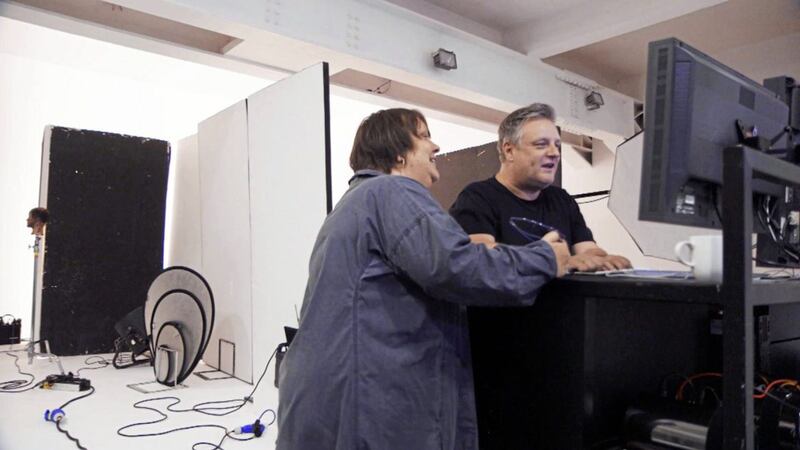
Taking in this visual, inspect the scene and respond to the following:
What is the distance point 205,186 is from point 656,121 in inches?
91.6

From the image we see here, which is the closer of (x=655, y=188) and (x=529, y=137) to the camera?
(x=655, y=188)

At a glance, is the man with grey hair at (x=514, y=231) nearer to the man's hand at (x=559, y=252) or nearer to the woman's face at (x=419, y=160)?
the man's hand at (x=559, y=252)

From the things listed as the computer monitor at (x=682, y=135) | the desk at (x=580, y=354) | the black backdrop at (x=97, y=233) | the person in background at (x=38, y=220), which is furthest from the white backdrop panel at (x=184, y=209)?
the computer monitor at (x=682, y=135)

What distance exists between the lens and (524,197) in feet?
5.19

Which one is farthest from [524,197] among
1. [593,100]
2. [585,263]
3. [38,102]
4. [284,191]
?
[38,102]

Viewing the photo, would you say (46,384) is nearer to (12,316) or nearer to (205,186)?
(205,186)

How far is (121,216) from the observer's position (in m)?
2.96

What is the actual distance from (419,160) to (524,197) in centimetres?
49

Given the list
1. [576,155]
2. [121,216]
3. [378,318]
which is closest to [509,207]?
[378,318]

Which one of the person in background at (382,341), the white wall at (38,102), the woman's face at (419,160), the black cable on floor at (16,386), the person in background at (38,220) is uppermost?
the white wall at (38,102)

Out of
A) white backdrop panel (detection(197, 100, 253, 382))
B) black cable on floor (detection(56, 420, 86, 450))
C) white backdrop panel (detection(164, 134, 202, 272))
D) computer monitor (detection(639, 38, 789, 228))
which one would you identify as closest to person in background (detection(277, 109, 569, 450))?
computer monitor (detection(639, 38, 789, 228))

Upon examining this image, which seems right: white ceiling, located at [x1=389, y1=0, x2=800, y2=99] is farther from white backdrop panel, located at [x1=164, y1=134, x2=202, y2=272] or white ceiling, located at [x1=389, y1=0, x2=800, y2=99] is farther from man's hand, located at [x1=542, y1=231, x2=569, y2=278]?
man's hand, located at [x1=542, y1=231, x2=569, y2=278]

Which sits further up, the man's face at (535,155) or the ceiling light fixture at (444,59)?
the ceiling light fixture at (444,59)

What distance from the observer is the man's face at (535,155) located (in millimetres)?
1543
